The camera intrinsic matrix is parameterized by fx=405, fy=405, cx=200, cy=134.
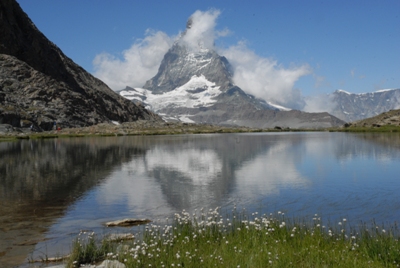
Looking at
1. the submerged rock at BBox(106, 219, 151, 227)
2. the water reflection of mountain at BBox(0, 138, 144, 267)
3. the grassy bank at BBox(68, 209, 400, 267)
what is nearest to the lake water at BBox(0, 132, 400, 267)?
the water reflection of mountain at BBox(0, 138, 144, 267)

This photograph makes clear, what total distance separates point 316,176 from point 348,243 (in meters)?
32.5

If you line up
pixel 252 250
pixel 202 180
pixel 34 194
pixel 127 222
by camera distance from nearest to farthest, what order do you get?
pixel 252 250
pixel 127 222
pixel 34 194
pixel 202 180

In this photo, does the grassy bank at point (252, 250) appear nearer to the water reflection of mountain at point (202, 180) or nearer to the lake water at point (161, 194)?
the lake water at point (161, 194)

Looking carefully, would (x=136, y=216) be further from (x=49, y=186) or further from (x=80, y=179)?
(x=80, y=179)

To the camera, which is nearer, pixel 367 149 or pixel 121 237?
pixel 121 237

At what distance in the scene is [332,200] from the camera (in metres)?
33.7

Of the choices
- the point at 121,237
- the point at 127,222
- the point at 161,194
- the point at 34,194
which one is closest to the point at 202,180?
the point at 161,194

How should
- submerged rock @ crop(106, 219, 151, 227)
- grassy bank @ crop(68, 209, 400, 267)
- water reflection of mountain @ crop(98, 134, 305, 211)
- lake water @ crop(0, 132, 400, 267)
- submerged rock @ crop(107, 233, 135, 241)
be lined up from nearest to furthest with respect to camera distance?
grassy bank @ crop(68, 209, 400, 267), submerged rock @ crop(107, 233, 135, 241), lake water @ crop(0, 132, 400, 267), submerged rock @ crop(106, 219, 151, 227), water reflection of mountain @ crop(98, 134, 305, 211)

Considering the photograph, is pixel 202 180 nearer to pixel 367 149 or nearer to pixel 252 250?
pixel 252 250

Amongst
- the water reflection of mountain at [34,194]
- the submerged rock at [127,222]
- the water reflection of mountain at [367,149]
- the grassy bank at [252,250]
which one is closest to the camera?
the grassy bank at [252,250]

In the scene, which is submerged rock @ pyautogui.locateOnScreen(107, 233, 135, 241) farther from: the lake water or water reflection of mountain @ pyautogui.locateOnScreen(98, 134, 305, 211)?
water reflection of mountain @ pyautogui.locateOnScreen(98, 134, 305, 211)

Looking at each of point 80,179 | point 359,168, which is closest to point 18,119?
point 80,179

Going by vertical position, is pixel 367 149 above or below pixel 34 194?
above

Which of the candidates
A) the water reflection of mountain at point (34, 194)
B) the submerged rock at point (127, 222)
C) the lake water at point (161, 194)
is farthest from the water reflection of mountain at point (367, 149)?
the submerged rock at point (127, 222)
